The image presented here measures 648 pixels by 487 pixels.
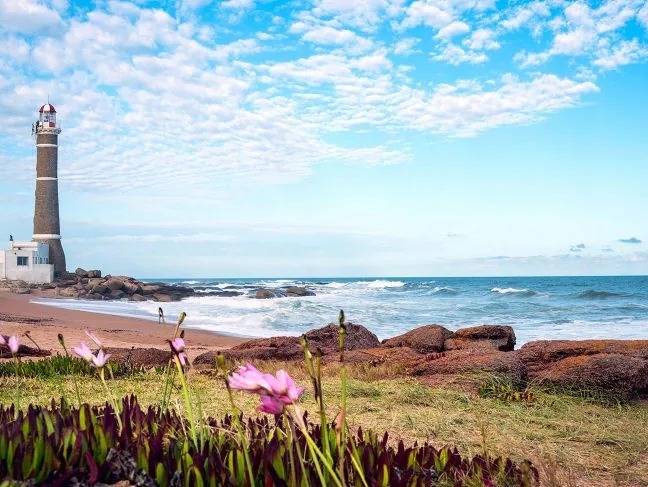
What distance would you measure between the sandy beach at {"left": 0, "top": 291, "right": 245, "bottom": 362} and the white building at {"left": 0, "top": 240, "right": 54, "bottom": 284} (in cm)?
2316

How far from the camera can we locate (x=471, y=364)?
9.16m

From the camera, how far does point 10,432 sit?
136 inches

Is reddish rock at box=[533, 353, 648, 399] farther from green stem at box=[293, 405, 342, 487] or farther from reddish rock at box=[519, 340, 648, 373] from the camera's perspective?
green stem at box=[293, 405, 342, 487]

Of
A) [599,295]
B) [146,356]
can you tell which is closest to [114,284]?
[599,295]

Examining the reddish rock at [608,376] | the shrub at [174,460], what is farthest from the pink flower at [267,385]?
the reddish rock at [608,376]

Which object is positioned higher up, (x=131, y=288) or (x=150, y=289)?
(x=131, y=288)

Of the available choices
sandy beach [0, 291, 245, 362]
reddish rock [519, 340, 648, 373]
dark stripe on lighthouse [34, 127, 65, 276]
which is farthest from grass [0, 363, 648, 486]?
dark stripe on lighthouse [34, 127, 65, 276]

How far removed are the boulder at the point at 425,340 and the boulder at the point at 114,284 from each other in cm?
4700

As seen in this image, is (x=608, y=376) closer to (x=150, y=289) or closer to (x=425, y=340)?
(x=425, y=340)

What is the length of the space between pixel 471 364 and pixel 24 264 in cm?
5498

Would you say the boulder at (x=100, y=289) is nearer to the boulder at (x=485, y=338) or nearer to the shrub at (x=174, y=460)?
the boulder at (x=485, y=338)

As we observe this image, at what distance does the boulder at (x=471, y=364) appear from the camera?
8755mm

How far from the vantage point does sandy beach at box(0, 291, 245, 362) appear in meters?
17.8

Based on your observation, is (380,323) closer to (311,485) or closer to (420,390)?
(420,390)
